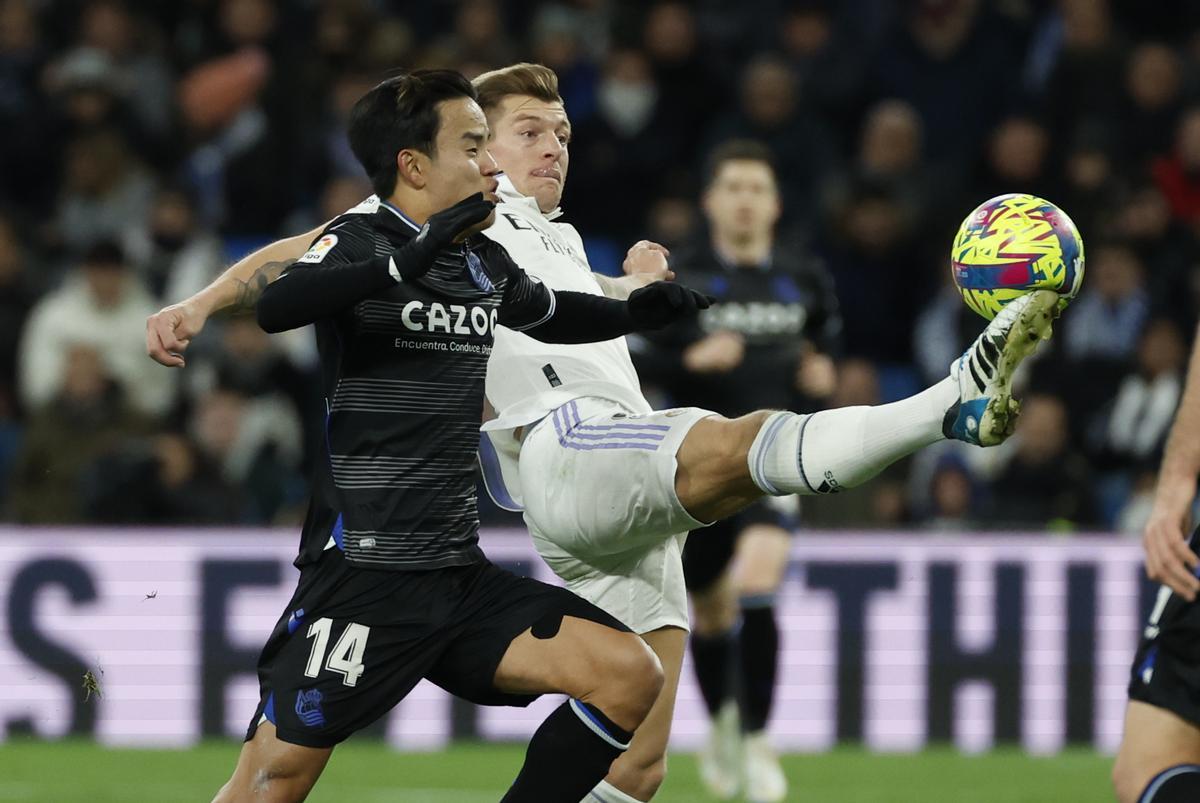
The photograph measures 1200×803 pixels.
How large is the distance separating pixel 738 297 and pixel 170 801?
3.00 m

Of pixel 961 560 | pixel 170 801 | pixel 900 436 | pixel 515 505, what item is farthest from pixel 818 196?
pixel 900 436

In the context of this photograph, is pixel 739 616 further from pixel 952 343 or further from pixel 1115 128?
pixel 1115 128

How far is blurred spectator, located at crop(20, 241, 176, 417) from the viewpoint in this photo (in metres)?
10.8

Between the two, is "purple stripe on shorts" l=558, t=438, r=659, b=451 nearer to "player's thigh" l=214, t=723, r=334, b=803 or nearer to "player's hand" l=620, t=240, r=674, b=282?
"player's hand" l=620, t=240, r=674, b=282

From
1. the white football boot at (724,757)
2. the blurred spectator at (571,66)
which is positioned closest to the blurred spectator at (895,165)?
the blurred spectator at (571,66)

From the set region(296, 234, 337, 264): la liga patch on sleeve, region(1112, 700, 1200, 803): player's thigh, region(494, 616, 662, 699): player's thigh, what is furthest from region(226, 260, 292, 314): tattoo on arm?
region(1112, 700, 1200, 803): player's thigh

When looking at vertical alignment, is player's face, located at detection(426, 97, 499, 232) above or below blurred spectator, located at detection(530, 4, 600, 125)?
below

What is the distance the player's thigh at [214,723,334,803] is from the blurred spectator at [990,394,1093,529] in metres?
6.34

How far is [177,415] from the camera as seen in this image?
432 inches

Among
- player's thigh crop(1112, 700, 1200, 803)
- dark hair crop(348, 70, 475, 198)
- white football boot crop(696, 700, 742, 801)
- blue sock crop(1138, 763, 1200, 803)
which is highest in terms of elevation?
dark hair crop(348, 70, 475, 198)

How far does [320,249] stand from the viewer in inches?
179

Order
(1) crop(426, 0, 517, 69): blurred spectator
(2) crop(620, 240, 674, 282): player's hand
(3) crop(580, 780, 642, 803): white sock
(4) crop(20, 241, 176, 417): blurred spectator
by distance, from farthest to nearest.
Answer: (1) crop(426, 0, 517, 69): blurred spectator < (4) crop(20, 241, 176, 417): blurred spectator < (3) crop(580, 780, 642, 803): white sock < (2) crop(620, 240, 674, 282): player's hand

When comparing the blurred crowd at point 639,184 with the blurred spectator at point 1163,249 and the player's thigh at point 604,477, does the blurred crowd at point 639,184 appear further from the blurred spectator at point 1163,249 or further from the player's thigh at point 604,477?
the player's thigh at point 604,477

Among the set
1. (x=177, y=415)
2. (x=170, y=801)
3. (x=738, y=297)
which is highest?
(x=738, y=297)
